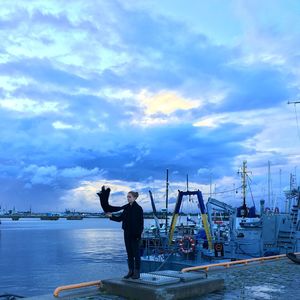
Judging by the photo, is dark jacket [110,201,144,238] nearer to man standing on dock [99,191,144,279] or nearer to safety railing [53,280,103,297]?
man standing on dock [99,191,144,279]

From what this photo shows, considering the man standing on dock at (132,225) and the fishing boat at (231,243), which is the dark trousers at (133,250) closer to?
the man standing on dock at (132,225)

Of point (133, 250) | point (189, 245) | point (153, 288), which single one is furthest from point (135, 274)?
point (189, 245)

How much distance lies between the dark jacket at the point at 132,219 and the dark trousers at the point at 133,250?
0.35ft

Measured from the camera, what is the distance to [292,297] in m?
9.98

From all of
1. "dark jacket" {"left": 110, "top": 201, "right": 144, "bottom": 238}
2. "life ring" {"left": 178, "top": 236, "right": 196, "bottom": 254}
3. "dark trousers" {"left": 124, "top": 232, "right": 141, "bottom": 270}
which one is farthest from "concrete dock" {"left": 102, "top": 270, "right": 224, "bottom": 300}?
"life ring" {"left": 178, "top": 236, "right": 196, "bottom": 254}

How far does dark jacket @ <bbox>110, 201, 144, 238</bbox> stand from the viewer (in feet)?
32.1

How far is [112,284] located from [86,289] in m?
0.69

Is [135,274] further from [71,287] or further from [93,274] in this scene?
[93,274]

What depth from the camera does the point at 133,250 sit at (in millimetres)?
10000

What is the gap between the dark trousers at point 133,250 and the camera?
9931 mm

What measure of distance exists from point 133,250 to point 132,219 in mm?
731

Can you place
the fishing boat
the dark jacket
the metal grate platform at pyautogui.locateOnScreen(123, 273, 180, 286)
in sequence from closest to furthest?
the metal grate platform at pyautogui.locateOnScreen(123, 273, 180, 286) < the dark jacket < the fishing boat

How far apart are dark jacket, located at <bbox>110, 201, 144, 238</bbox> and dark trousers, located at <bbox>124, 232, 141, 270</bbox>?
0.35 ft

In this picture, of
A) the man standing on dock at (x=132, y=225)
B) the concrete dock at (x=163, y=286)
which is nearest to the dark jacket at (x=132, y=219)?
the man standing on dock at (x=132, y=225)
